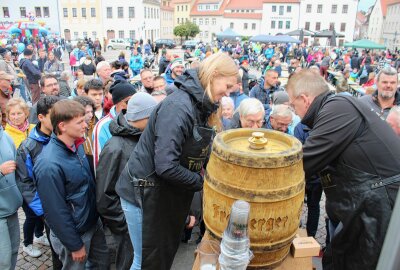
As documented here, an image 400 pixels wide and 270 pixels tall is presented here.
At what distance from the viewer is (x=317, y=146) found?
1872 millimetres

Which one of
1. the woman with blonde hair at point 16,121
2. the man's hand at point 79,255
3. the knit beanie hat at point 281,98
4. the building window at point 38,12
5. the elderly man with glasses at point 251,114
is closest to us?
the man's hand at point 79,255

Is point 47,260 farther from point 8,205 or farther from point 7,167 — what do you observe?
point 7,167

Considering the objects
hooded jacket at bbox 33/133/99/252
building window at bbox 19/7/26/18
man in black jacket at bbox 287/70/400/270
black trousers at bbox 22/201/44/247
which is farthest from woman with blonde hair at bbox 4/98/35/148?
building window at bbox 19/7/26/18

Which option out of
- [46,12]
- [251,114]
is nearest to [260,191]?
[251,114]

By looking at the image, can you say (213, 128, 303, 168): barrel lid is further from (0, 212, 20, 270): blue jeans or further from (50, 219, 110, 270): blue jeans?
(0, 212, 20, 270): blue jeans

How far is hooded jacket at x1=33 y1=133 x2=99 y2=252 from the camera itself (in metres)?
2.64

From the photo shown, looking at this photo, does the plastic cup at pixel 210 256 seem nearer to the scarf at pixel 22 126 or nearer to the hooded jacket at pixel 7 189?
the hooded jacket at pixel 7 189

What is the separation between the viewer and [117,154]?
2859 mm

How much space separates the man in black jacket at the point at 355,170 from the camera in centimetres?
189

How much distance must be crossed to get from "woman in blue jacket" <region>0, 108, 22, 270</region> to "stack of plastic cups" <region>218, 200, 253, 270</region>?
2.32 meters

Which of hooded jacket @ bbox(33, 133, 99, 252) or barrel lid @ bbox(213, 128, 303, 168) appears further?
hooded jacket @ bbox(33, 133, 99, 252)

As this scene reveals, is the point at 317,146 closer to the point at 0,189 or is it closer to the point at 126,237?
the point at 126,237

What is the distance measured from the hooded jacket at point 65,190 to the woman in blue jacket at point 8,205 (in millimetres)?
399

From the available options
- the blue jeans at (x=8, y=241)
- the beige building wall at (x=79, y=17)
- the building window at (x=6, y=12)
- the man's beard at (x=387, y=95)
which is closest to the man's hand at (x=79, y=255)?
the blue jeans at (x=8, y=241)
